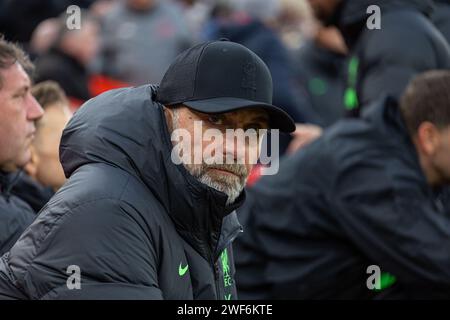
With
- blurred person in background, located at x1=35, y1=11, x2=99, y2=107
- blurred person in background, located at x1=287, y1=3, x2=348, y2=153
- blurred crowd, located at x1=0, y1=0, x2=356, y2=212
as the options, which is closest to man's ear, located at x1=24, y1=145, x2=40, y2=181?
blurred person in background, located at x1=35, y1=11, x2=99, y2=107

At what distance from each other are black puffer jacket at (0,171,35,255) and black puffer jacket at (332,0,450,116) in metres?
2.29

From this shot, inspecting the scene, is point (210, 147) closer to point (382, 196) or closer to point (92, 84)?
point (382, 196)

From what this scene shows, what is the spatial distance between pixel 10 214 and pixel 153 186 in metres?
0.76

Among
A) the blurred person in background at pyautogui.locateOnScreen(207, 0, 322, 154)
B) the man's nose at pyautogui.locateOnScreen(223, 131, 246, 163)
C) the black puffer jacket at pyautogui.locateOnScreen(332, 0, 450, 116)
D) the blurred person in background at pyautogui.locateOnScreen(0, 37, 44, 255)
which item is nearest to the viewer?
the man's nose at pyautogui.locateOnScreen(223, 131, 246, 163)

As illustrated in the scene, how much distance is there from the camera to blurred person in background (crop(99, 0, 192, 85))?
840cm

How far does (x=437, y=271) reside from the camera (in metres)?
4.77

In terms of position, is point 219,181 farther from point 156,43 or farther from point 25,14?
point 25,14

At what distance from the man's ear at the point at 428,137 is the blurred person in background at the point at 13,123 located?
2063 mm

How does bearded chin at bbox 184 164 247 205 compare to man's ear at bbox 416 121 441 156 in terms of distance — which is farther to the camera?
man's ear at bbox 416 121 441 156

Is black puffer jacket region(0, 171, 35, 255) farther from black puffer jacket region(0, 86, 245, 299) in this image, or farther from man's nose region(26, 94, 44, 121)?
black puffer jacket region(0, 86, 245, 299)

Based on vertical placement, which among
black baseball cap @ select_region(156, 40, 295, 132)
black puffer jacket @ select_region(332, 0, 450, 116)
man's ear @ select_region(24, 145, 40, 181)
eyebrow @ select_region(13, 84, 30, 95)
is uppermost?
black puffer jacket @ select_region(332, 0, 450, 116)

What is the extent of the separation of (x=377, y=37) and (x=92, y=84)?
3.43m
